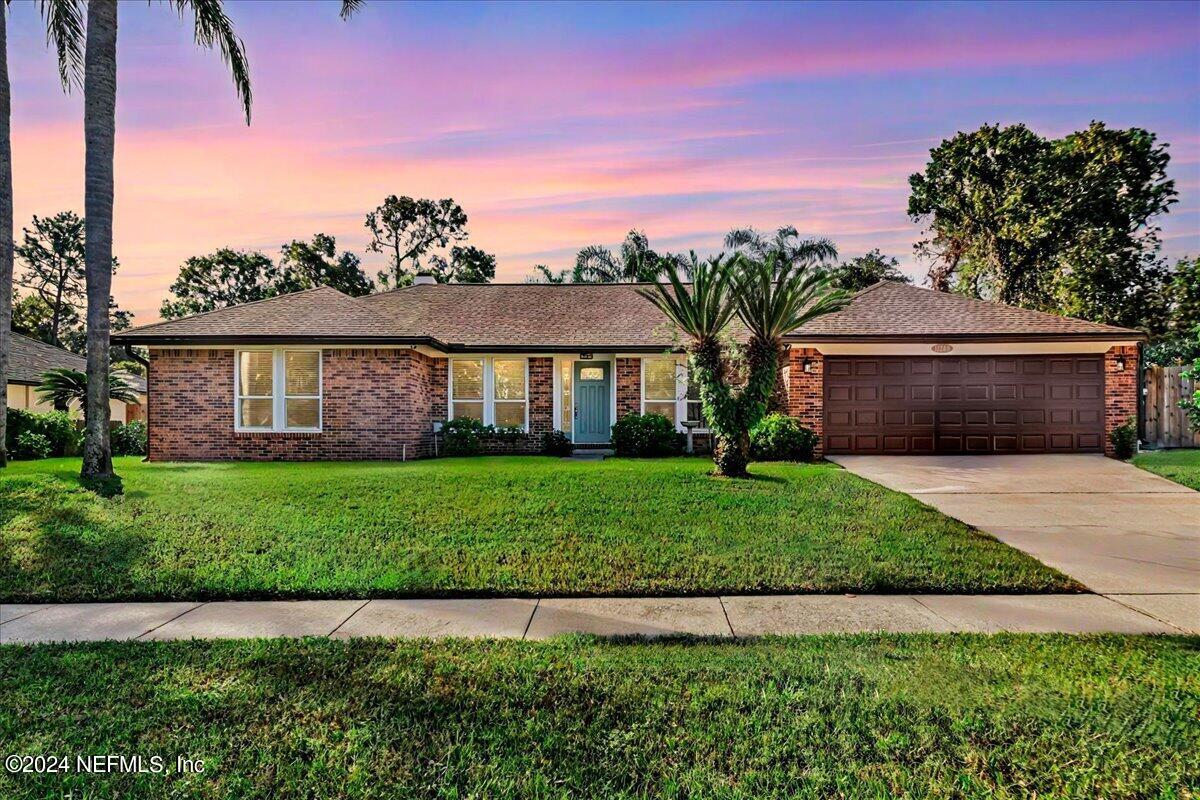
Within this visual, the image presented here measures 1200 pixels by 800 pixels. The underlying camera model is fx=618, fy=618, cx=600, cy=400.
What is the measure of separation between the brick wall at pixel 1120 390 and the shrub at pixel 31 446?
990 inches

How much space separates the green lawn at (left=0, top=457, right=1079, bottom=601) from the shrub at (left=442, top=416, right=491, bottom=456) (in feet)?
14.1

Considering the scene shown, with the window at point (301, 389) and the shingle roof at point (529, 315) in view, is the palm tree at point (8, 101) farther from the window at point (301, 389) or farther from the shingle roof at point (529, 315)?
the shingle roof at point (529, 315)

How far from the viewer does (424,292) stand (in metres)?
19.6

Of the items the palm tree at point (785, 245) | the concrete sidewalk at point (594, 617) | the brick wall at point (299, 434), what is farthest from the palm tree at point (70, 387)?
the palm tree at point (785, 245)

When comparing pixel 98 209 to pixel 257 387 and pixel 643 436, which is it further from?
pixel 643 436

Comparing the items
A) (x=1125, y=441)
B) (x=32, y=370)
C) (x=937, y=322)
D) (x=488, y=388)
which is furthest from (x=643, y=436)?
(x=32, y=370)

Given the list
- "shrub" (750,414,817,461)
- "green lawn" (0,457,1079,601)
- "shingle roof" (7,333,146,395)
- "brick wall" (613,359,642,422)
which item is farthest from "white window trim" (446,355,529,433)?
"shingle roof" (7,333,146,395)

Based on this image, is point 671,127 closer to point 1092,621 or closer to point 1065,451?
point 1092,621

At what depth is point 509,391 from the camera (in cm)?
1573

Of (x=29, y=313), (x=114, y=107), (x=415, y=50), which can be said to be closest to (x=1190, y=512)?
(x=415, y=50)

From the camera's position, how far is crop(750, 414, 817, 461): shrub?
516 inches

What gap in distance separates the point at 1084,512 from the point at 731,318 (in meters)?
5.70

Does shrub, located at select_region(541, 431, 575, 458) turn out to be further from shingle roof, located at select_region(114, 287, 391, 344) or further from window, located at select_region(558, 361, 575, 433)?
shingle roof, located at select_region(114, 287, 391, 344)

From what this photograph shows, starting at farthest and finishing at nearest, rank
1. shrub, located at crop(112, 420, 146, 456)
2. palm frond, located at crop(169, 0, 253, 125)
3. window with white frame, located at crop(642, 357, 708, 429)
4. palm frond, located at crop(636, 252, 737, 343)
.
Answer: shrub, located at crop(112, 420, 146, 456)
window with white frame, located at crop(642, 357, 708, 429)
palm frond, located at crop(636, 252, 737, 343)
palm frond, located at crop(169, 0, 253, 125)
